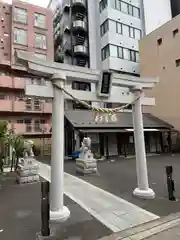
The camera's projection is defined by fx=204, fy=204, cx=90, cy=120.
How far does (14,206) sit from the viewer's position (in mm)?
5852

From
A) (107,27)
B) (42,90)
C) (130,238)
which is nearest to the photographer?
(130,238)

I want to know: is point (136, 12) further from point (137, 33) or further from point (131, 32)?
point (131, 32)

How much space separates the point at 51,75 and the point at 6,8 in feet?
81.0

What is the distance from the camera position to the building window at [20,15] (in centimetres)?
2454

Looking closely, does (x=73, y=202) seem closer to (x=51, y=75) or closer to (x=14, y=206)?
(x=14, y=206)

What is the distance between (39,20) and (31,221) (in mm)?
26709

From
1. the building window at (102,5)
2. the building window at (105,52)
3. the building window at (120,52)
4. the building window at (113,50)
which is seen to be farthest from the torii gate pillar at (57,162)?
the building window at (102,5)

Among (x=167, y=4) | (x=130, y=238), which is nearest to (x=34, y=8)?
(x=167, y=4)

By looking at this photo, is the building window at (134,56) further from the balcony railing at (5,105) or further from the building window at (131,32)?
the balcony railing at (5,105)

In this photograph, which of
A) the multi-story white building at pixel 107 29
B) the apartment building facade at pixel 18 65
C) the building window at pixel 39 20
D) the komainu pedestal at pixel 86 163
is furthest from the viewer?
the building window at pixel 39 20

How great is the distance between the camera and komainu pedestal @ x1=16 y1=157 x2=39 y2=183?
28.4 feet

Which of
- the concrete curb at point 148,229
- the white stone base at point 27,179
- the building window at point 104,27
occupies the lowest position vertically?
the concrete curb at point 148,229

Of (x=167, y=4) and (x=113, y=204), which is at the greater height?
(x=167, y=4)

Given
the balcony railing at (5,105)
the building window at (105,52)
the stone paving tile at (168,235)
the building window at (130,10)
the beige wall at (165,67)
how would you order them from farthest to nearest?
the building window at (130,10)
the building window at (105,52)
the balcony railing at (5,105)
the beige wall at (165,67)
the stone paving tile at (168,235)
